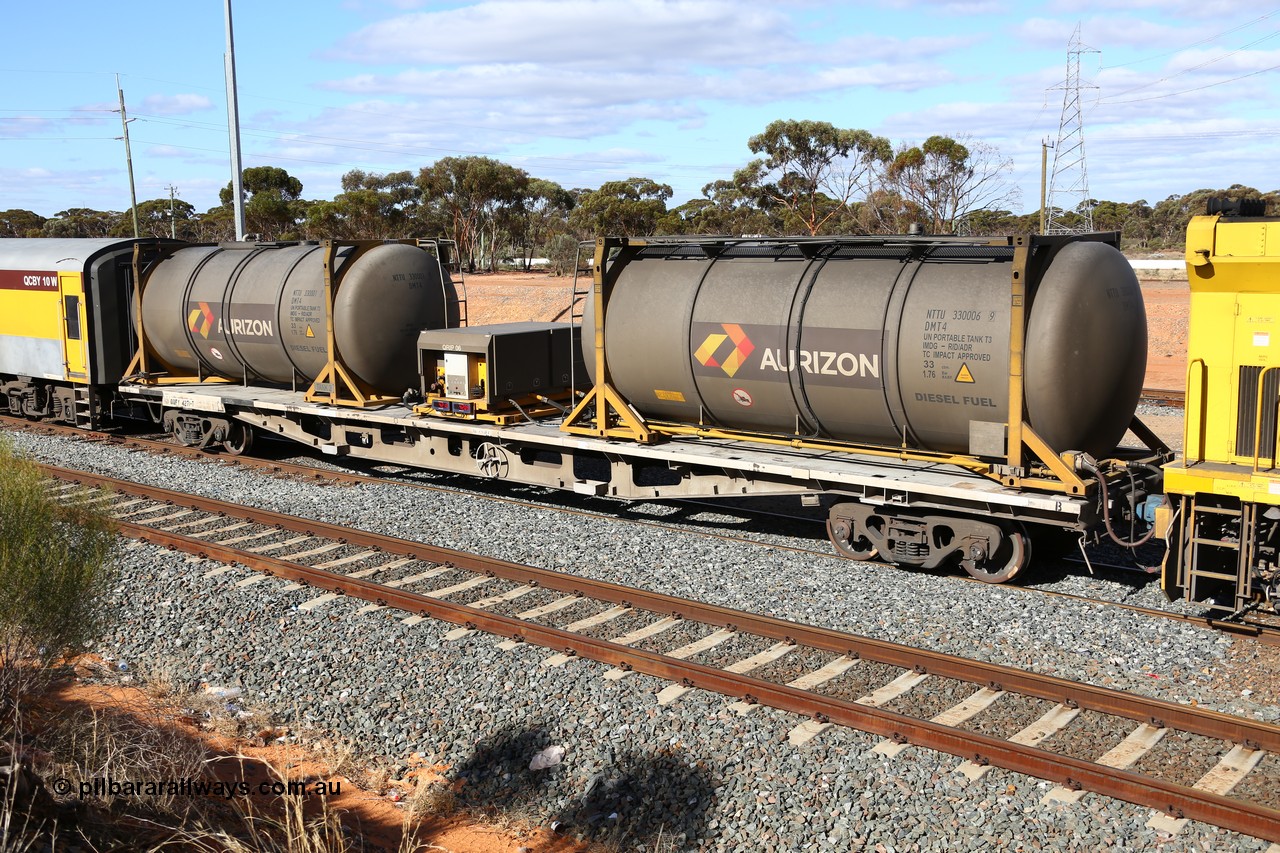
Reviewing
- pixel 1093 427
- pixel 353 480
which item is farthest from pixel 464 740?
pixel 353 480

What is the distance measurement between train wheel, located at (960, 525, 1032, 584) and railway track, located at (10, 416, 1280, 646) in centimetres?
13

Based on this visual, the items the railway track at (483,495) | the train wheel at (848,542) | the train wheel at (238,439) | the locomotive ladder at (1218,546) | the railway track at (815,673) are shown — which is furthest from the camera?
the train wheel at (238,439)

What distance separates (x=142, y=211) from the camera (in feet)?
306

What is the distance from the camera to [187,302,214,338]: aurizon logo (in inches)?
712

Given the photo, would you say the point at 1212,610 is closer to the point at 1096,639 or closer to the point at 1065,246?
the point at 1096,639

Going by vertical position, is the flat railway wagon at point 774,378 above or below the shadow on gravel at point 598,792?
above

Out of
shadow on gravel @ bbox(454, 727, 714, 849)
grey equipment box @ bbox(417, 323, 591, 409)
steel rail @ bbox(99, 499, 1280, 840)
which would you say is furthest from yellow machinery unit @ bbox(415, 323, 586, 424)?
shadow on gravel @ bbox(454, 727, 714, 849)

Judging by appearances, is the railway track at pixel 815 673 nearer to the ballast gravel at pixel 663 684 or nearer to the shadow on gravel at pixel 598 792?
the ballast gravel at pixel 663 684

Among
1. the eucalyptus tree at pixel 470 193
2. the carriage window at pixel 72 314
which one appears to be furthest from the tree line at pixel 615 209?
the carriage window at pixel 72 314

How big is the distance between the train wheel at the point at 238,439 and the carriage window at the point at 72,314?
429cm

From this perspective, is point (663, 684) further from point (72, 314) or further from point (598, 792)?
point (72, 314)

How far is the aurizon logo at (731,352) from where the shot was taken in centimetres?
1191

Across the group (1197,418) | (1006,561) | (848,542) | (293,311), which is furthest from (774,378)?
(293,311)

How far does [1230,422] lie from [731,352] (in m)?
5.06
